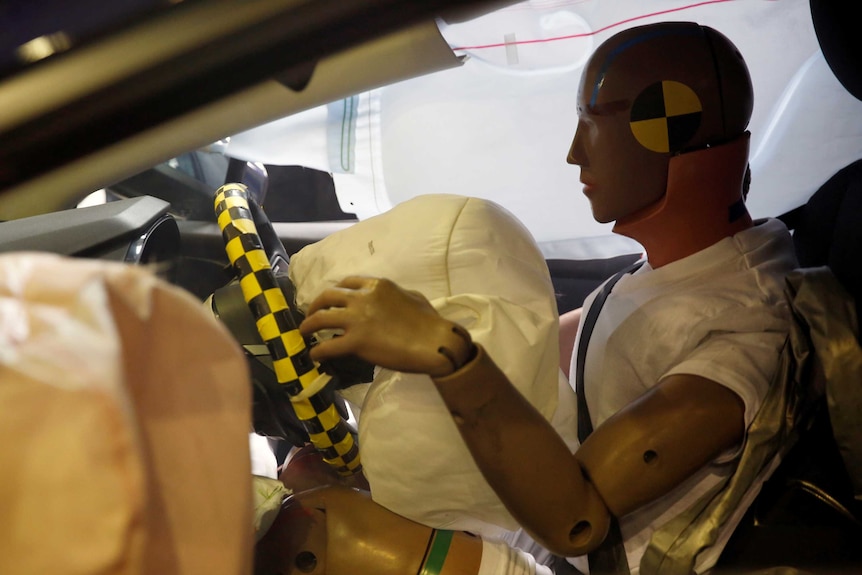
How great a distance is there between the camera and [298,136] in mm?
1306

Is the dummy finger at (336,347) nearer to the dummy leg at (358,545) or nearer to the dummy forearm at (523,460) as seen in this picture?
the dummy forearm at (523,460)

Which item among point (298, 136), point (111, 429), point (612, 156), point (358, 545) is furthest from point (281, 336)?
point (298, 136)

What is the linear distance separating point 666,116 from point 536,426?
453 millimetres

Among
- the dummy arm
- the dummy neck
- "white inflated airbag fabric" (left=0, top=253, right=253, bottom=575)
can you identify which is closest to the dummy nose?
the dummy neck

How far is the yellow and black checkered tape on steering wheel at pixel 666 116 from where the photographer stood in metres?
0.91

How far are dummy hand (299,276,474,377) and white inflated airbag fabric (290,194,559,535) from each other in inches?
2.7

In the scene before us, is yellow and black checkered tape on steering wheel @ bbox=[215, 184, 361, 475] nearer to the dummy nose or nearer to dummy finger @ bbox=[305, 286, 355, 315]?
dummy finger @ bbox=[305, 286, 355, 315]

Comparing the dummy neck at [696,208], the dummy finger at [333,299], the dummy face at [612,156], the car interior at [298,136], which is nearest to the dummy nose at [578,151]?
the dummy face at [612,156]

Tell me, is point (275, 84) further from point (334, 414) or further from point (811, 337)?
point (811, 337)

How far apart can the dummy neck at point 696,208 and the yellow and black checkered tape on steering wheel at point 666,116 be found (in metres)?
0.03

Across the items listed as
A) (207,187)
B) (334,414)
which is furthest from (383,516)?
(207,187)

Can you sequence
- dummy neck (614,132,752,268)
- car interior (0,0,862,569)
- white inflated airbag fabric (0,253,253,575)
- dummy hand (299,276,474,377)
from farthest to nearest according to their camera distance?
dummy neck (614,132,752,268)
dummy hand (299,276,474,377)
car interior (0,0,862,569)
white inflated airbag fabric (0,253,253,575)

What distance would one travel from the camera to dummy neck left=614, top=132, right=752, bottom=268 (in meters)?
0.93

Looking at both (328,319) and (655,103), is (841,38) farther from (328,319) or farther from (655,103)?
(328,319)
